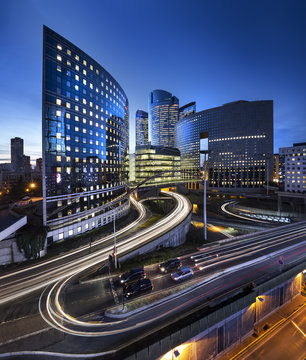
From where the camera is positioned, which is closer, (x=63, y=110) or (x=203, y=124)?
(x=63, y=110)

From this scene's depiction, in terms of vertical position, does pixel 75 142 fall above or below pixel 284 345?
above

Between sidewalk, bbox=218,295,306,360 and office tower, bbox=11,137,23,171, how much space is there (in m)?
212

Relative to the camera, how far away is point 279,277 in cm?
1805

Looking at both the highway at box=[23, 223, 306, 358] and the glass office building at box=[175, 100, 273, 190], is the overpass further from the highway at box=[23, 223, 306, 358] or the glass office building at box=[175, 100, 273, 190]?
the glass office building at box=[175, 100, 273, 190]

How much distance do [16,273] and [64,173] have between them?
68.0 feet

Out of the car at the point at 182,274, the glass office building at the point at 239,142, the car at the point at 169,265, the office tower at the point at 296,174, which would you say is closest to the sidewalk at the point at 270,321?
the car at the point at 182,274

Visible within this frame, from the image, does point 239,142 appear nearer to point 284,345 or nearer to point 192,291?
point 284,345

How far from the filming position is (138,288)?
661 inches

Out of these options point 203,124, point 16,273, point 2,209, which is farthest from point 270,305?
point 203,124

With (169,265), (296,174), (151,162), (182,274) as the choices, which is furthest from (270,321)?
(296,174)

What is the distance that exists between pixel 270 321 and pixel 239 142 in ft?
426

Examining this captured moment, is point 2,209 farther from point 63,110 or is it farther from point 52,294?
point 52,294

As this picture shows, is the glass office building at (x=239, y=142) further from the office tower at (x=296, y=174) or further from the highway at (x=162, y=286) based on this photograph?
the highway at (x=162, y=286)

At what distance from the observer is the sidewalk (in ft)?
51.7
